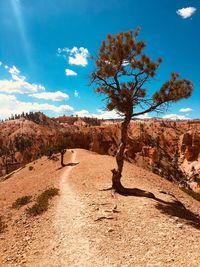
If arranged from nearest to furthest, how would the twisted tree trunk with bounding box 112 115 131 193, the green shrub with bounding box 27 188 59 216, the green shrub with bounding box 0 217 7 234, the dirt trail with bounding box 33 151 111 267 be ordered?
the dirt trail with bounding box 33 151 111 267 → the green shrub with bounding box 0 217 7 234 → the green shrub with bounding box 27 188 59 216 → the twisted tree trunk with bounding box 112 115 131 193

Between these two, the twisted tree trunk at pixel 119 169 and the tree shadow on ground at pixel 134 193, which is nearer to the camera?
the tree shadow on ground at pixel 134 193

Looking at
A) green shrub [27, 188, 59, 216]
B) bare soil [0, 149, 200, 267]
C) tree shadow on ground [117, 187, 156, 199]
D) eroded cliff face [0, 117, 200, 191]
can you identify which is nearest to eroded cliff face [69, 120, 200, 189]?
eroded cliff face [0, 117, 200, 191]

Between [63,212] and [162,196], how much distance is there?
766 cm

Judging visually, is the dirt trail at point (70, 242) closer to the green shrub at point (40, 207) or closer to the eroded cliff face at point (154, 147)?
the green shrub at point (40, 207)

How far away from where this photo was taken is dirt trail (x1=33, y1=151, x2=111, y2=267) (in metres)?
9.07

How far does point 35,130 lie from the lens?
151m

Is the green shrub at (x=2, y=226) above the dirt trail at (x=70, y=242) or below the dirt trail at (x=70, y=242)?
below

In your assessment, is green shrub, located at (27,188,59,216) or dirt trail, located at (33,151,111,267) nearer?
dirt trail, located at (33,151,111,267)

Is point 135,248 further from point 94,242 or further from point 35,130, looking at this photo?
point 35,130

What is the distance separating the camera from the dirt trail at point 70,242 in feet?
29.8

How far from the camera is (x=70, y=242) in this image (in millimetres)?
10305

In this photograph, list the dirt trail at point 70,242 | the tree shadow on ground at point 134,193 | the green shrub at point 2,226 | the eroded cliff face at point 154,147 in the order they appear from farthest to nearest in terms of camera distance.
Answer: the eroded cliff face at point 154,147 < the tree shadow on ground at point 134,193 < the green shrub at point 2,226 < the dirt trail at point 70,242

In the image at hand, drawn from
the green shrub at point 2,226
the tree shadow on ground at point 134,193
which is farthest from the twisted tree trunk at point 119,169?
the green shrub at point 2,226

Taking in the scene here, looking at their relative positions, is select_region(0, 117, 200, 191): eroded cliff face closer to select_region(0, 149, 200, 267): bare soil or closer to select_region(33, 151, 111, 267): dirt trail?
select_region(0, 149, 200, 267): bare soil
